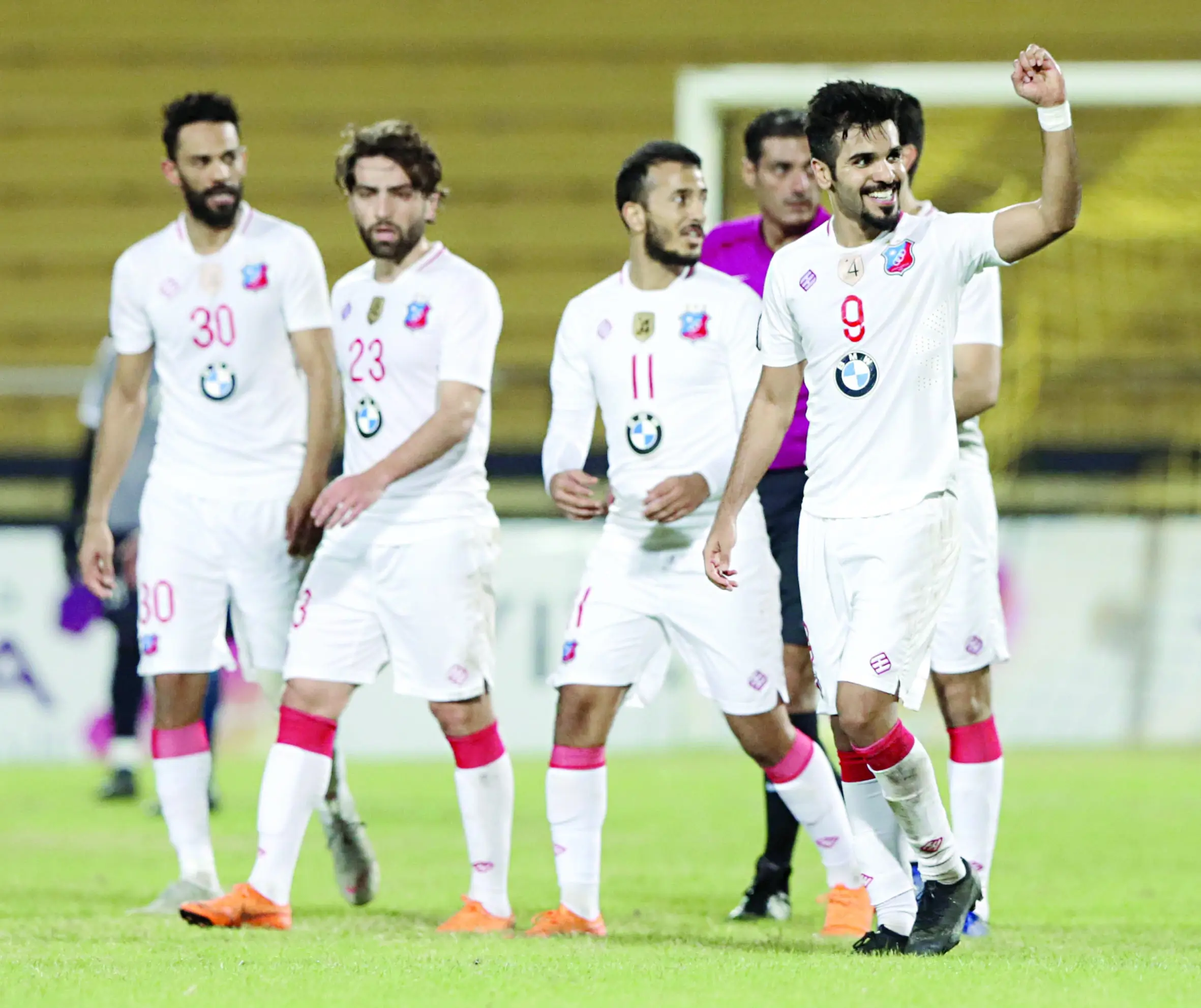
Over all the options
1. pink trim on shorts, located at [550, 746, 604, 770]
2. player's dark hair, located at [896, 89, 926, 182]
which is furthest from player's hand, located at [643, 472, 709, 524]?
player's dark hair, located at [896, 89, 926, 182]

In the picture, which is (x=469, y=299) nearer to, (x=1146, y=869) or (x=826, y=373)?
(x=826, y=373)

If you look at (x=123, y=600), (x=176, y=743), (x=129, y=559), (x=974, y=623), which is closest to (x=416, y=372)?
(x=176, y=743)

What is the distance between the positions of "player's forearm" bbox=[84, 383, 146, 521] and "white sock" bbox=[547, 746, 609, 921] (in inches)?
66.9

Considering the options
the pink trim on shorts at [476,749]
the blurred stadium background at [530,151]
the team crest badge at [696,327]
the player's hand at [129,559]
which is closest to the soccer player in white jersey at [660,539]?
the team crest badge at [696,327]

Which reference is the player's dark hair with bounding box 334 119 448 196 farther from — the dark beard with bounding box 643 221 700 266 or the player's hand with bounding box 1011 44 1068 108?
the player's hand with bounding box 1011 44 1068 108

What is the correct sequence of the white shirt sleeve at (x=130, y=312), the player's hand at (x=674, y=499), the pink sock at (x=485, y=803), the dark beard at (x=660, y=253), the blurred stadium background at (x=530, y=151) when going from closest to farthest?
the player's hand at (x=674, y=499) → the dark beard at (x=660, y=253) → the pink sock at (x=485, y=803) → the white shirt sleeve at (x=130, y=312) → the blurred stadium background at (x=530, y=151)

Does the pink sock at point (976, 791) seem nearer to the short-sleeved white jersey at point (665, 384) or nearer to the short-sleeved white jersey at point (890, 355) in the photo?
the short-sleeved white jersey at point (665, 384)

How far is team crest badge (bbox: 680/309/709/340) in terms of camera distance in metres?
5.77

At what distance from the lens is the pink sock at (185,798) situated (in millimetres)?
6277

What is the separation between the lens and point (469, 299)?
5.94 meters

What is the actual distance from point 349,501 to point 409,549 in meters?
0.28

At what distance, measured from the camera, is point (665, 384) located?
5.77 metres

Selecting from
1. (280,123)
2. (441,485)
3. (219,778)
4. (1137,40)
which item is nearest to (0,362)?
(280,123)

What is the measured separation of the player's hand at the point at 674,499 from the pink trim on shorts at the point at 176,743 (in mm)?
1664
